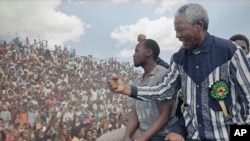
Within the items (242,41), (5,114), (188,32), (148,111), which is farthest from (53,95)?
(188,32)

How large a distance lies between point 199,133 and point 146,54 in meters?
0.95

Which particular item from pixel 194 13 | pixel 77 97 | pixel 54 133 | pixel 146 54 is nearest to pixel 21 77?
pixel 77 97

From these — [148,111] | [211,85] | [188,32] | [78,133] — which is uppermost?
[188,32]

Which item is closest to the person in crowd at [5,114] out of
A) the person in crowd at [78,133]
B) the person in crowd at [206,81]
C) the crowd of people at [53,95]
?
the crowd of people at [53,95]

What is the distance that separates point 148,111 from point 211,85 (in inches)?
28.5

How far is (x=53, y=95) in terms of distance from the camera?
41.8ft

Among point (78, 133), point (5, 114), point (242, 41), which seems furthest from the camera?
point (5, 114)

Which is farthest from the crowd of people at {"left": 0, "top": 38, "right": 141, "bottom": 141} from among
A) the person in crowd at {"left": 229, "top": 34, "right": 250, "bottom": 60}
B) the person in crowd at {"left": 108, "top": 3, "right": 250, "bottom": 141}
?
the person in crowd at {"left": 108, "top": 3, "right": 250, "bottom": 141}

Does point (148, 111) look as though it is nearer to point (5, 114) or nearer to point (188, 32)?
point (188, 32)

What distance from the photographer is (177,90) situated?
7.23ft

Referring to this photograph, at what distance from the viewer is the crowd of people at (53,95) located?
8.52 m

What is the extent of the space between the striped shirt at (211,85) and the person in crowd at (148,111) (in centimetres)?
33

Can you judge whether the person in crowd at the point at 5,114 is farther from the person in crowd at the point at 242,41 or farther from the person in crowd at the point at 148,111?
the person in crowd at the point at 242,41

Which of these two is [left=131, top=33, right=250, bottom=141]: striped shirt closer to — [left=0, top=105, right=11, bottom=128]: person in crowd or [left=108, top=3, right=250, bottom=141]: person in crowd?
[left=108, top=3, right=250, bottom=141]: person in crowd
